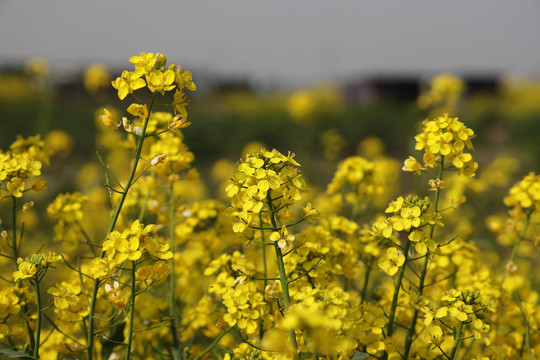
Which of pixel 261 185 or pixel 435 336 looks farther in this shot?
pixel 435 336

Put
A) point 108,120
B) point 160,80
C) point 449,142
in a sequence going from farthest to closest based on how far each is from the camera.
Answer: point 449,142
point 108,120
point 160,80

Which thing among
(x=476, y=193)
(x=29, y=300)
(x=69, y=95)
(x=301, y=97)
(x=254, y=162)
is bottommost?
(x=29, y=300)

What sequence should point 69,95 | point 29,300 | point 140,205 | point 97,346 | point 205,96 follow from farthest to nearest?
point 205,96 < point 69,95 < point 140,205 < point 97,346 < point 29,300

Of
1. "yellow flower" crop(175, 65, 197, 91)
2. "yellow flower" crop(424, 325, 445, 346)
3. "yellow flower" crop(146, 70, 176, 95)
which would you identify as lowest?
"yellow flower" crop(424, 325, 445, 346)

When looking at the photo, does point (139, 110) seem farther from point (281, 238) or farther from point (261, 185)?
point (281, 238)

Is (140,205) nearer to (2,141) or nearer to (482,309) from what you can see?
(482,309)

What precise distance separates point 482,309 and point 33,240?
18.2 feet

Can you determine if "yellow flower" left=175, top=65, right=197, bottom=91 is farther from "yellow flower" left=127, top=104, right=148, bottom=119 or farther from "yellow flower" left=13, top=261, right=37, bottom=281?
"yellow flower" left=13, top=261, right=37, bottom=281

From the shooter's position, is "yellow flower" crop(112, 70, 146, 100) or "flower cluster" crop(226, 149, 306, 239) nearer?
"flower cluster" crop(226, 149, 306, 239)

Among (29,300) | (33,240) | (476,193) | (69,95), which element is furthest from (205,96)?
(29,300)

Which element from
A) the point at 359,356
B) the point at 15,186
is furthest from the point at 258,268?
the point at 15,186

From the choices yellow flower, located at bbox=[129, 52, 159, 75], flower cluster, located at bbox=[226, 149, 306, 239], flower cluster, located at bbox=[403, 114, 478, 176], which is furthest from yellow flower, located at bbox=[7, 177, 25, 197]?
flower cluster, located at bbox=[403, 114, 478, 176]

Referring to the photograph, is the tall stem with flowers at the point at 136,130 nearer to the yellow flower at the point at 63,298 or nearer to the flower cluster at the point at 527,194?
the yellow flower at the point at 63,298

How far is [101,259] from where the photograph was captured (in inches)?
62.7
